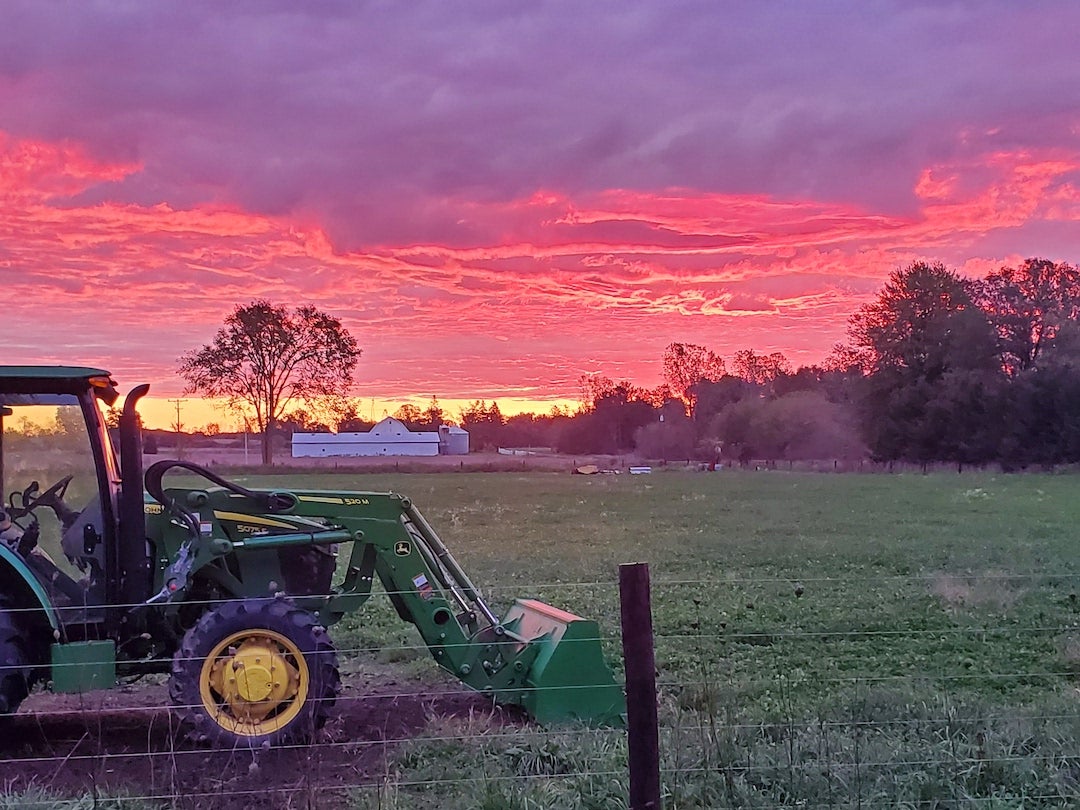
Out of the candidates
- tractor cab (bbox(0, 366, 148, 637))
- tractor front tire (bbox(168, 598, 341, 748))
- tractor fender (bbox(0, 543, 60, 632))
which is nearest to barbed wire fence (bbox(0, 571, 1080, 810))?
tractor front tire (bbox(168, 598, 341, 748))

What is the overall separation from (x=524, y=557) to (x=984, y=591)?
7.41 metres

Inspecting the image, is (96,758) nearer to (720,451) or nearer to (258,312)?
(258,312)

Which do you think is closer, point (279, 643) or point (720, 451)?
point (279, 643)

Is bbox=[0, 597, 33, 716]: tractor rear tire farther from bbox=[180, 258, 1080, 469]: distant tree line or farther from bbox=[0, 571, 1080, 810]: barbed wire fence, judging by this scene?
bbox=[180, 258, 1080, 469]: distant tree line

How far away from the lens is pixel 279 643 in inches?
261

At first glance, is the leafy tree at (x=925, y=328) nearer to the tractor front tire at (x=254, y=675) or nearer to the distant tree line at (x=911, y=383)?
the distant tree line at (x=911, y=383)

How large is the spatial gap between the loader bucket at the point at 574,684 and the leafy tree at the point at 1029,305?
6077 cm

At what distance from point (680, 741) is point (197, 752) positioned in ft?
8.84

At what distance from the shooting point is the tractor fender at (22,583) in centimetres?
648

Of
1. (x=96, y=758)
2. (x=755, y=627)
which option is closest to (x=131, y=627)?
(x=96, y=758)

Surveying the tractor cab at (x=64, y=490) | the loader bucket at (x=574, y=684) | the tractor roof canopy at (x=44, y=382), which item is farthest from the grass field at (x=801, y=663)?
the tractor roof canopy at (x=44, y=382)

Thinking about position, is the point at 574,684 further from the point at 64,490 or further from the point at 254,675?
the point at 64,490

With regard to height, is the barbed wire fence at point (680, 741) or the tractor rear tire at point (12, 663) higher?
the tractor rear tire at point (12, 663)

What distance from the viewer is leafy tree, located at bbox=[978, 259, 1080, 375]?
62.2m
